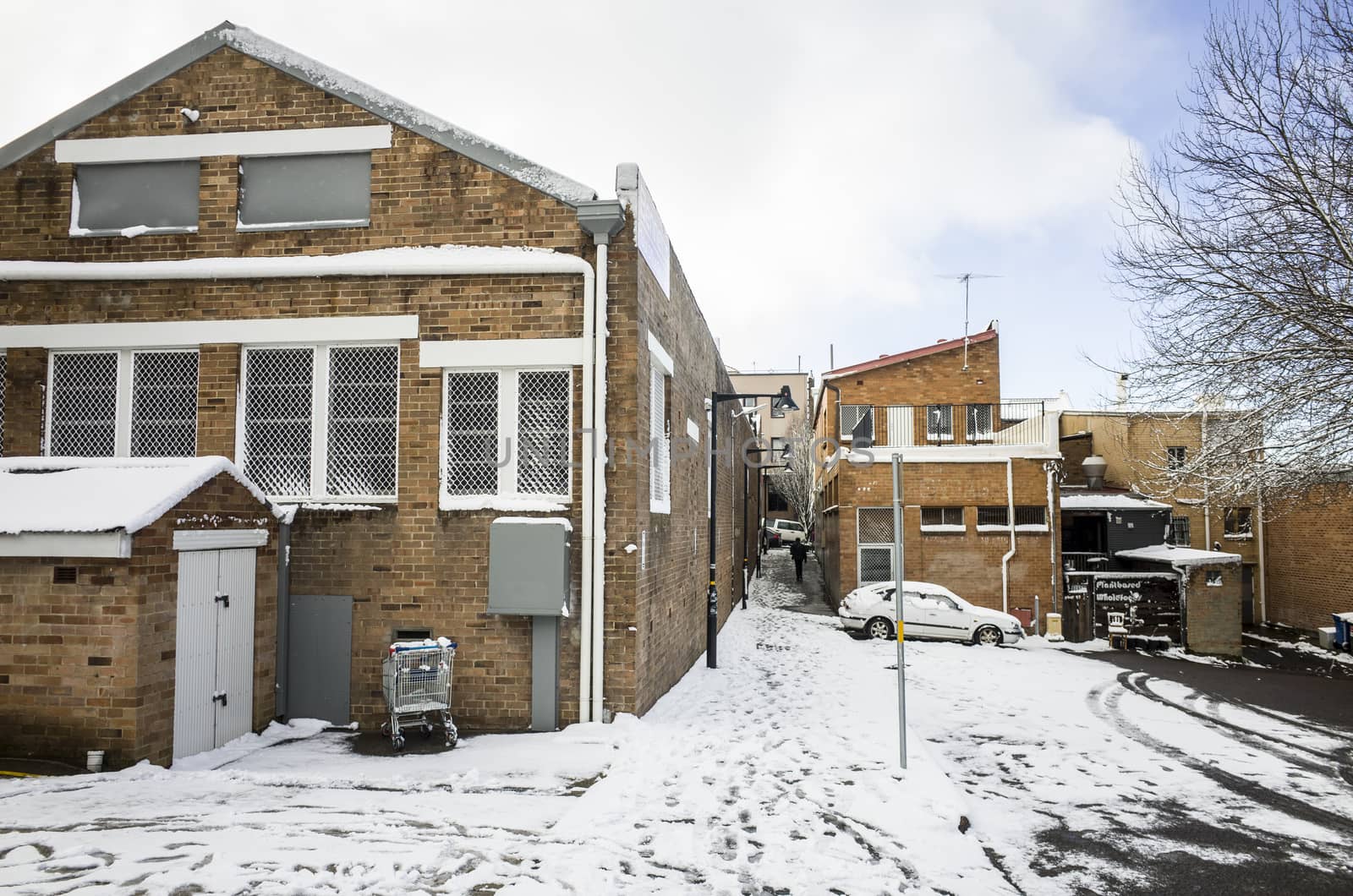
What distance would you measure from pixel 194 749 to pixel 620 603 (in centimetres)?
430

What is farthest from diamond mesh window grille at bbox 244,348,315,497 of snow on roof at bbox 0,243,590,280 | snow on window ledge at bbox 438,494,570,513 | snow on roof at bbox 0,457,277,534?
snow on window ledge at bbox 438,494,570,513

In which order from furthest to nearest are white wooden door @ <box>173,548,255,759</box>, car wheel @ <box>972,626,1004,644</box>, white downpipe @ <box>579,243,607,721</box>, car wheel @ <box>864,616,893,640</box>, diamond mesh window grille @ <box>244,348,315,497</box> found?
car wheel @ <box>864,616,893,640</box>, car wheel @ <box>972,626,1004,644</box>, diamond mesh window grille @ <box>244,348,315,497</box>, white downpipe @ <box>579,243,607,721</box>, white wooden door @ <box>173,548,255,759</box>

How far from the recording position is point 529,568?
9.14 metres

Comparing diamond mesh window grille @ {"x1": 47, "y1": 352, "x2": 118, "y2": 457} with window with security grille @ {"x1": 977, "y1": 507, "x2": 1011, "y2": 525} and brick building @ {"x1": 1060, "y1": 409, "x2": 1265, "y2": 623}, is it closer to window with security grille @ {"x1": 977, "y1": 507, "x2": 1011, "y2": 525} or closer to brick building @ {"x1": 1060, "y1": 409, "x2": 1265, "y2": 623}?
window with security grille @ {"x1": 977, "y1": 507, "x2": 1011, "y2": 525}

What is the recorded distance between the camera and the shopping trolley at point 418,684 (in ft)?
28.5

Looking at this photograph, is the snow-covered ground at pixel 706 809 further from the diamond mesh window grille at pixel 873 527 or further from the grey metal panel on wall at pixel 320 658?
the diamond mesh window grille at pixel 873 527

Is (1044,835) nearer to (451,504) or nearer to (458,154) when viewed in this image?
(451,504)

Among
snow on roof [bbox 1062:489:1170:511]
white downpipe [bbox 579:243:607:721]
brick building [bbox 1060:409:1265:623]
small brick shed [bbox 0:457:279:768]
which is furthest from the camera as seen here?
brick building [bbox 1060:409:1265:623]

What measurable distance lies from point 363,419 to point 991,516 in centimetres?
1882

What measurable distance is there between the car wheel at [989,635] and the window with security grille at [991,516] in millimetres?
4691

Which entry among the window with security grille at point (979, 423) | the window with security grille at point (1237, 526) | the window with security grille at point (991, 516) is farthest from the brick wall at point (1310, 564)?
the window with security grille at point (979, 423)

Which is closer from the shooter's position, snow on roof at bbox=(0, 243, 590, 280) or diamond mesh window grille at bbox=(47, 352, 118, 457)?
snow on roof at bbox=(0, 243, 590, 280)

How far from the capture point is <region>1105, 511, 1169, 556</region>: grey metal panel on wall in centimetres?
2572

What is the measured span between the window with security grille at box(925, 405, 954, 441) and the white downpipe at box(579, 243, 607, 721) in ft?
59.9
